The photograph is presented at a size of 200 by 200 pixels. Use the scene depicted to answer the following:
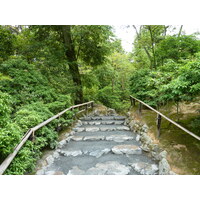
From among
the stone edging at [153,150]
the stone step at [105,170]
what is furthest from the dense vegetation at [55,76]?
the stone edging at [153,150]

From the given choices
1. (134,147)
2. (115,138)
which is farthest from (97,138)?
(134,147)

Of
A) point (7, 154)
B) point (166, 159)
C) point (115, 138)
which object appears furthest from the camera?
point (115, 138)

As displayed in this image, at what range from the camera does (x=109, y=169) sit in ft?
8.71

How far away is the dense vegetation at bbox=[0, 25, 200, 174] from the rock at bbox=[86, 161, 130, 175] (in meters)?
1.12

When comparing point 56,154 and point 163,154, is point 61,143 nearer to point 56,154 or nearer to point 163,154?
point 56,154

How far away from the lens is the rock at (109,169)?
2.56 metres

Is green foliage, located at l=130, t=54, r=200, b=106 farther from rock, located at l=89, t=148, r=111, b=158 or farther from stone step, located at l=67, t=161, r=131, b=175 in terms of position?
rock, located at l=89, t=148, r=111, b=158

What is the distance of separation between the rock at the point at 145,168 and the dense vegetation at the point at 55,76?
119cm

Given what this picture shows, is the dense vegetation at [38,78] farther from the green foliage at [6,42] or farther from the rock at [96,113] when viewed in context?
the rock at [96,113]

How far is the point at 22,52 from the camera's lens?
15.9 feet

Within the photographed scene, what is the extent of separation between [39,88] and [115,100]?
6.43 m

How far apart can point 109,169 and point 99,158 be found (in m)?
0.50
